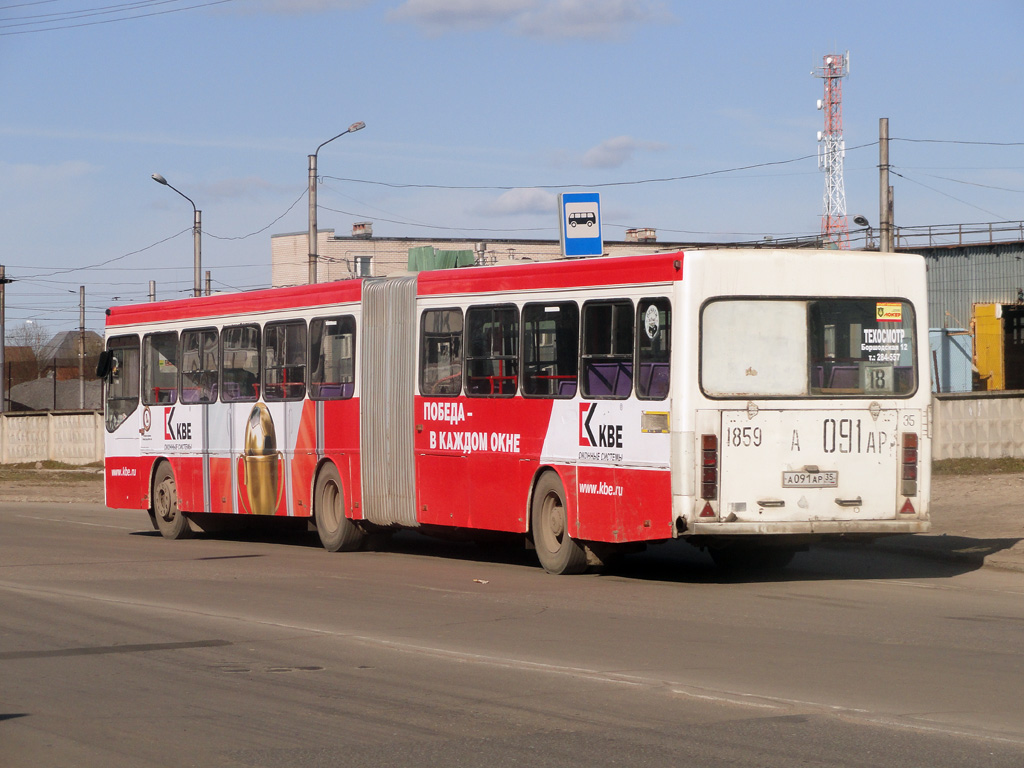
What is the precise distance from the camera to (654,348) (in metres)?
13.0

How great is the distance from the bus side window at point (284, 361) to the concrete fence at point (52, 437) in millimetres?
28025

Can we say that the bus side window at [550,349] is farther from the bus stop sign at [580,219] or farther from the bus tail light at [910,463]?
the bus stop sign at [580,219]

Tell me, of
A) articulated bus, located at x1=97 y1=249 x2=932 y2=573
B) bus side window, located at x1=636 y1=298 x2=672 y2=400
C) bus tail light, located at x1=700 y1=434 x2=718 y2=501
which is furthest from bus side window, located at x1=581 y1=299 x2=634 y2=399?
bus tail light, located at x1=700 y1=434 x2=718 y2=501

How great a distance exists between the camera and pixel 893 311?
43.3 ft

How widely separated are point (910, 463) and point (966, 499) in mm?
8846

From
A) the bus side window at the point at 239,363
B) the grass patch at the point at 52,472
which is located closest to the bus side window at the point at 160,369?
the bus side window at the point at 239,363

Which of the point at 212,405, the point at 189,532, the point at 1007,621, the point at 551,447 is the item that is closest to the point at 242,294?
the point at 212,405

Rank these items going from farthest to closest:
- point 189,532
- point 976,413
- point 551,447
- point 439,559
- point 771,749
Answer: point 976,413 < point 189,532 < point 439,559 < point 551,447 < point 771,749

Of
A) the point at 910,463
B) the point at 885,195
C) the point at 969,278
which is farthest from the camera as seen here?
the point at 969,278

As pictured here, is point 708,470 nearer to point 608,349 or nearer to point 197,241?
point 608,349

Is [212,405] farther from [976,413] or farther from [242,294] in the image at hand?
[976,413]

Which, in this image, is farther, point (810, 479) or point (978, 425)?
point (978, 425)

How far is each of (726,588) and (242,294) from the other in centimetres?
900

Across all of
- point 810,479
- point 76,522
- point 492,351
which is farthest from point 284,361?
point 810,479
